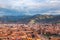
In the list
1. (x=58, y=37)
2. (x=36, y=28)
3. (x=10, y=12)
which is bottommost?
(x=58, y=37)

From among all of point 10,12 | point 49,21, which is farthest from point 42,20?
point 10,12

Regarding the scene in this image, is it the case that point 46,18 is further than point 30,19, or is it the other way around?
point 46,18

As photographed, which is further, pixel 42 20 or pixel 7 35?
pixel 42 20

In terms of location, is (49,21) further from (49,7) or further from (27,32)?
(27,32)

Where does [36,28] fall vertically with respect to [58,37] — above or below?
above

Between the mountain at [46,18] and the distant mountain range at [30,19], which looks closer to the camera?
the distant mountain range at [30,19]

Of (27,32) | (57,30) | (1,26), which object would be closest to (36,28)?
(27,32)

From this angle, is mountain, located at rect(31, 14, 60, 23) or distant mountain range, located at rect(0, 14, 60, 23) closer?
distant mountain range, located at rect(0, 14, 60, 23)

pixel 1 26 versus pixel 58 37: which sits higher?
pixel 1 26

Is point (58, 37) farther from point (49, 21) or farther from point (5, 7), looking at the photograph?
point (5, 7)

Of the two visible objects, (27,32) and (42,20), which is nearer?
(27,32)
